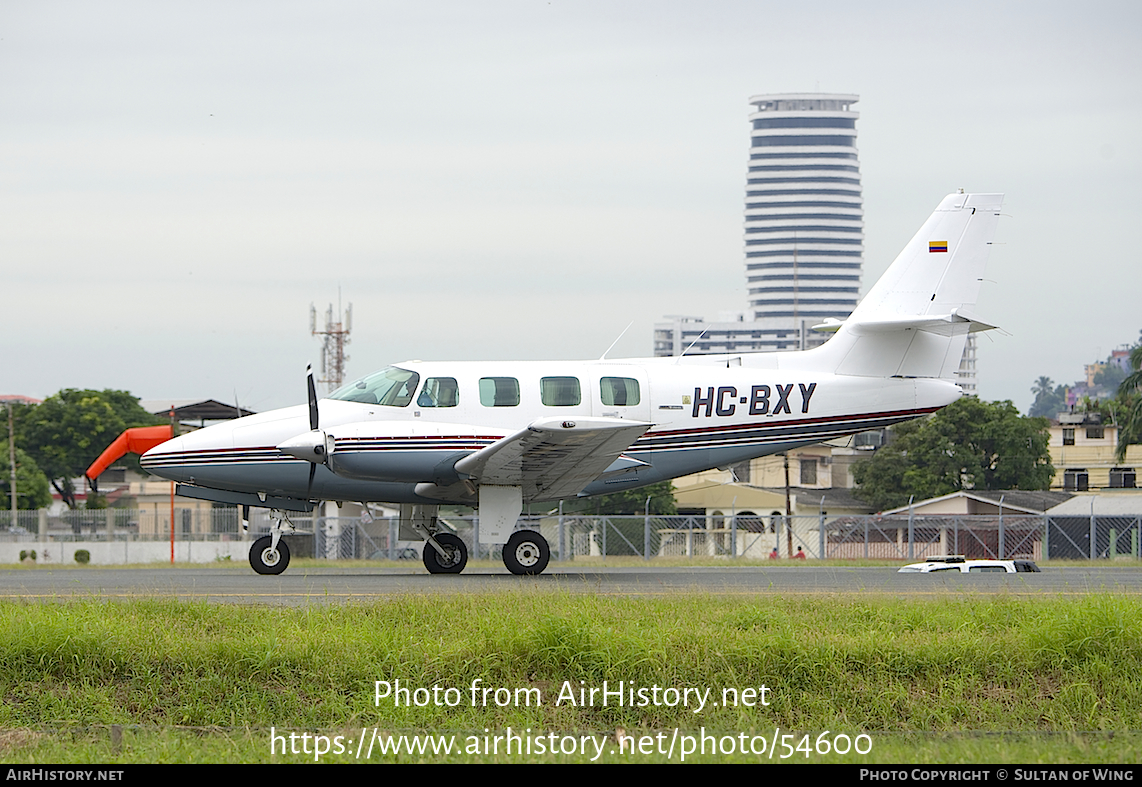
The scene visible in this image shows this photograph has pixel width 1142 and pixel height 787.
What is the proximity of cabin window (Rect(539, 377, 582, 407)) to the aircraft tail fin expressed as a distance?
15.2 feet

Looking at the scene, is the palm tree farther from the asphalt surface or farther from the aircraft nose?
the aircraft nose

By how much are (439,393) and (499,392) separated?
0.97 metres

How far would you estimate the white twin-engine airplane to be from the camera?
1903 centimetres

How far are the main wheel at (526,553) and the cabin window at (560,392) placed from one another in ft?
6.92

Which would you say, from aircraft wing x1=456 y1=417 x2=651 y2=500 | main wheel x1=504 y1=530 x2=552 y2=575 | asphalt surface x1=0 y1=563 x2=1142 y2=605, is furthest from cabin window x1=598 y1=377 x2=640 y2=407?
asphalt surface x1=0 y1=563 x2=1142 y2=605

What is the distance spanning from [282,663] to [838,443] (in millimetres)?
14336

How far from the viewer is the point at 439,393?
1956 centimetres

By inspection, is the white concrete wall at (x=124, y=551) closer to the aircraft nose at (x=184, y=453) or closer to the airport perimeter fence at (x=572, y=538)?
the airport perimeter fence at (x=572, y=538)

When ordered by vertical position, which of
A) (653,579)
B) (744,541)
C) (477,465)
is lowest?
(744,541)

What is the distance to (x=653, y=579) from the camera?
18.5 metres

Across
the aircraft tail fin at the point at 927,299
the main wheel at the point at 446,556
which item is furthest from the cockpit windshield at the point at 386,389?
the aircraft tail fin at the point at 927,299
